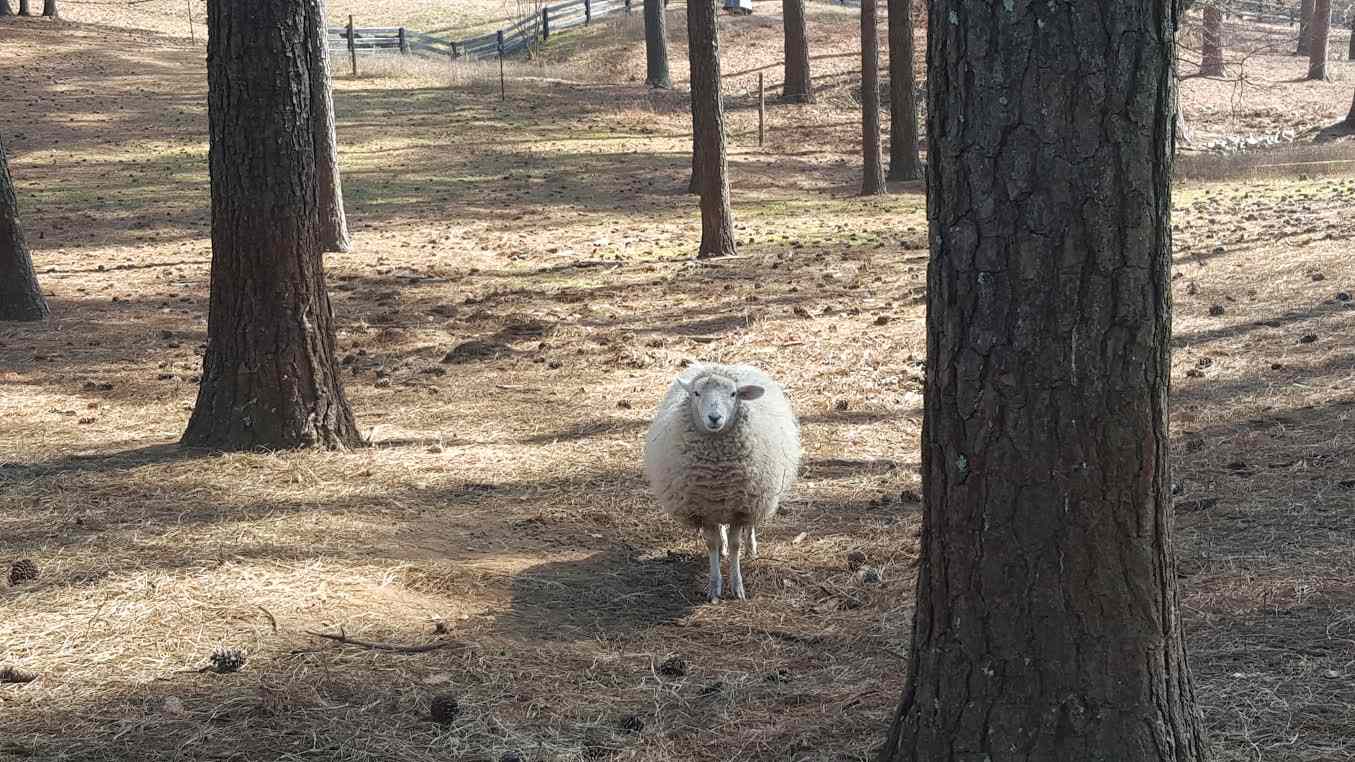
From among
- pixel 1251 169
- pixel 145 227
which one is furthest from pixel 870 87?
pixel 145 227

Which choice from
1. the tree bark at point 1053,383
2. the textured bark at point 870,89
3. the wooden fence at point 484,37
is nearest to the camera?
the tree bark at point 1053,383

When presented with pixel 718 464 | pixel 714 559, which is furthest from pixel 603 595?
pixel 718 464

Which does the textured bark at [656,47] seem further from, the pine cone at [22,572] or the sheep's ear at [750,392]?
the pine cone at [22,572]

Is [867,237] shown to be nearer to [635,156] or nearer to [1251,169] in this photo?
[635,156]

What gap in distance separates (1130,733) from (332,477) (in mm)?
5252

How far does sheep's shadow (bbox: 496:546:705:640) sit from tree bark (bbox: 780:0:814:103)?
90.3 feet

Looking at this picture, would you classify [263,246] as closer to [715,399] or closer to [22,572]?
[22,572]

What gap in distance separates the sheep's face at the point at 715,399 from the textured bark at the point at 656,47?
100ft

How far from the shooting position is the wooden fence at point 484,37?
4303cm

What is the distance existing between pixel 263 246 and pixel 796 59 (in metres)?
27.0

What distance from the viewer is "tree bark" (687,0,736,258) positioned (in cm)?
1602

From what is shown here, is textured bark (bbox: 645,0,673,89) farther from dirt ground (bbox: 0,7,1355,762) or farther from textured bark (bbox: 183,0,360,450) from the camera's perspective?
textured bark (bbox: 183,0,360,450)

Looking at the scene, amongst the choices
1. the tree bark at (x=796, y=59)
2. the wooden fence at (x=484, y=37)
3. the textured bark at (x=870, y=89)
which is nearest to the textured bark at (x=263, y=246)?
the textured bark at (x=870, y=89)

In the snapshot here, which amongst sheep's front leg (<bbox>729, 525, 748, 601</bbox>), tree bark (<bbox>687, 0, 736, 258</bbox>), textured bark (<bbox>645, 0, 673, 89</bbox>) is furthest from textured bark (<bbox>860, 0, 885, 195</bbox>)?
sheep's front leg (<bbox>729, 525, 748, 601</bbox>)
